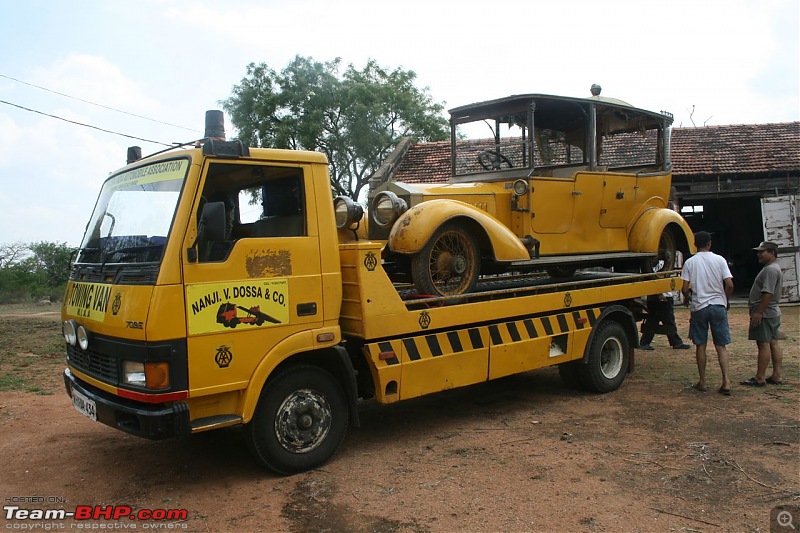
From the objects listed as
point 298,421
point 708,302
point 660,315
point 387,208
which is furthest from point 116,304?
point 660,315

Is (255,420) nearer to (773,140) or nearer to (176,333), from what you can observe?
(176,333)

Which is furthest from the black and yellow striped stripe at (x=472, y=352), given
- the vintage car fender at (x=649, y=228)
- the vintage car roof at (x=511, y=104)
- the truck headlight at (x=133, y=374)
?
the vintage car roof at (x=511, y=104)

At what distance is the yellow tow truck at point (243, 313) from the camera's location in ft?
12.9

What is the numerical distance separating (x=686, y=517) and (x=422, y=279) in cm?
268

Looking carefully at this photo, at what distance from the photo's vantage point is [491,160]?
23.2ft

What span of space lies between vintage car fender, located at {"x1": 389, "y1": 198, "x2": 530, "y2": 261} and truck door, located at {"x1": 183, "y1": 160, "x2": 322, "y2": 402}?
960 mm

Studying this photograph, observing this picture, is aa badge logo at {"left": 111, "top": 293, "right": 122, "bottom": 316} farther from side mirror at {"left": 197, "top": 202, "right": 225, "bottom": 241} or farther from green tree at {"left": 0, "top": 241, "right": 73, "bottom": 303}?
green tree at {"left": 0, "top": 241, "right": 73, "bottom": 303}

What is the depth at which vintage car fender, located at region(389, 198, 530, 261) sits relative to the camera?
5.27 metres

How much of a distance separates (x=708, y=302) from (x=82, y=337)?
623 cm

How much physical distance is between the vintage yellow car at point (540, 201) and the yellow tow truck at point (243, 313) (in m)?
0.47

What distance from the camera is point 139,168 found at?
4.61 metres

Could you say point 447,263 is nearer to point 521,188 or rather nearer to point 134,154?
point 521,188

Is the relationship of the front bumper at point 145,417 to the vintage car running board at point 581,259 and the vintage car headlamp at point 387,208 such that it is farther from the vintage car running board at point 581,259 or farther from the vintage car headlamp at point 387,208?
the vintage car running board at point 581,259

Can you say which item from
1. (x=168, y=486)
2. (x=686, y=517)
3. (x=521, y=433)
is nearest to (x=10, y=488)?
(x=168, y=486)
